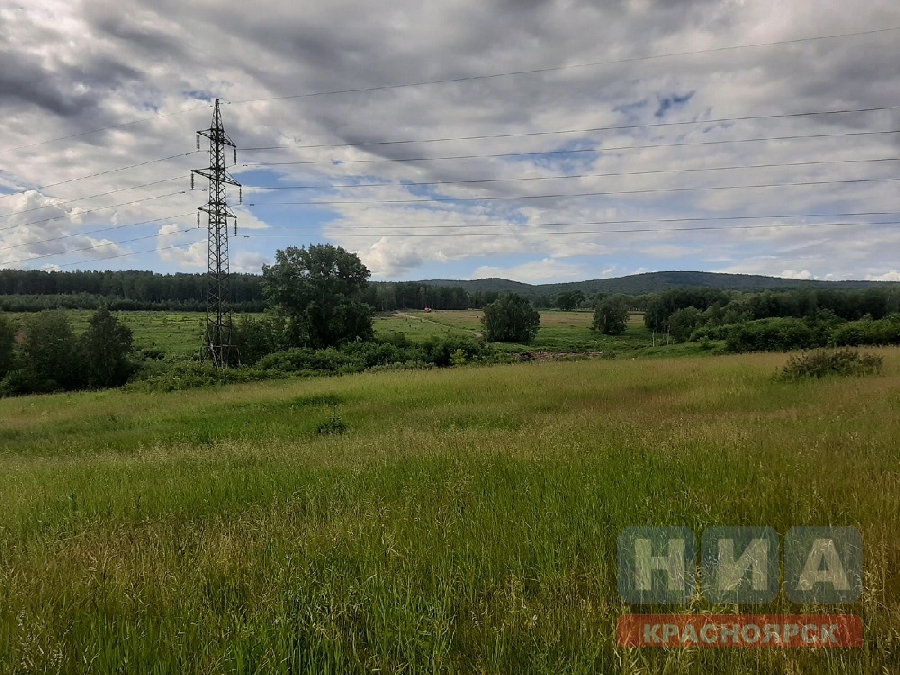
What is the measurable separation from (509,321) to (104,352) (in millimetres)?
67661

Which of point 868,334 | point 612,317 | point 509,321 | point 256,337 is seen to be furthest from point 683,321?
point 256,337

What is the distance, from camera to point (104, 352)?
155 ft

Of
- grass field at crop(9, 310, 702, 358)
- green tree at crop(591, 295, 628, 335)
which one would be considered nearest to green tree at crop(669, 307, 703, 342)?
grass field at crop(9, 310, 702, 358)

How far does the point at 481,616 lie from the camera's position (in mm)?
2871

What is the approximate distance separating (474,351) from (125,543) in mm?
40731

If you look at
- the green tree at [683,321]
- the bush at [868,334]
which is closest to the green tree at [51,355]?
the bush at [868,334]

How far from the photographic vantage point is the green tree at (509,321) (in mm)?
93250

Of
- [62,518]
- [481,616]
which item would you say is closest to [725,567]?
[481,616]

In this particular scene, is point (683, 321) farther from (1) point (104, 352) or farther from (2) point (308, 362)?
(1) point (104, 352)

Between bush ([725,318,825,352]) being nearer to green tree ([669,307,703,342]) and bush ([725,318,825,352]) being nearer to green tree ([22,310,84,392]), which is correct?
green tree ([669,307,703,342])

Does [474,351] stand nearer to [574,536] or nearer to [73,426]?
[73,426]

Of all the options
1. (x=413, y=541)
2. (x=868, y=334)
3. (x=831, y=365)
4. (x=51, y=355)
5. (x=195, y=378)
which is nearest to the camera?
(x=413, y=541)

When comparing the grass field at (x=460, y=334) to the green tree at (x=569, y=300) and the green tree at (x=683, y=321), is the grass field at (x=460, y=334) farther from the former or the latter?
the green tree at (x=569, y=300)

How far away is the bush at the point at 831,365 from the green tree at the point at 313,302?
40754mm
